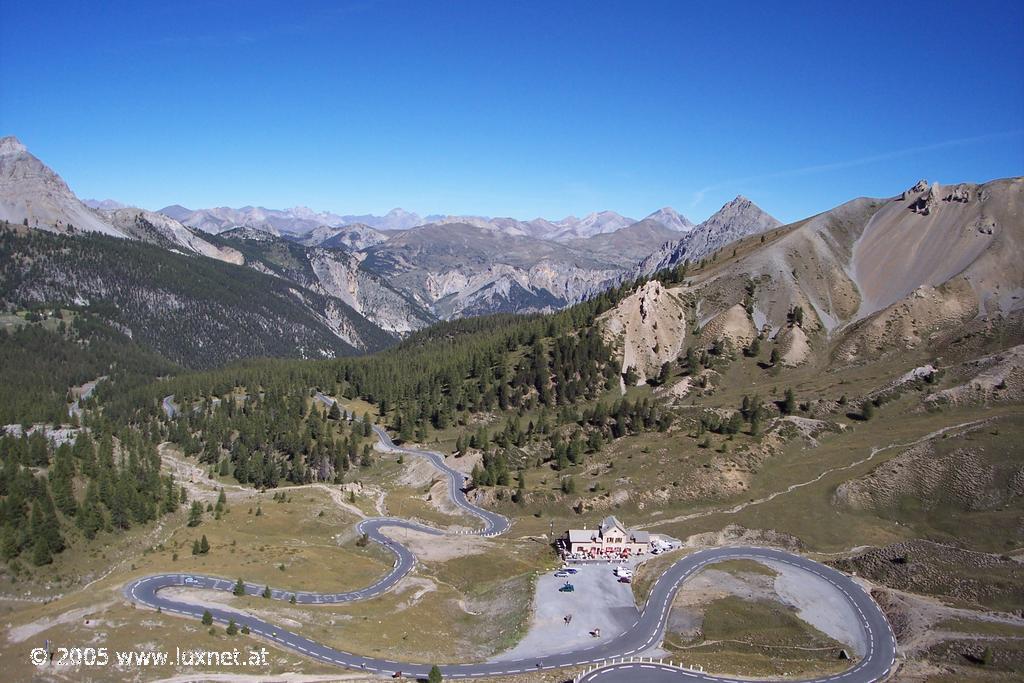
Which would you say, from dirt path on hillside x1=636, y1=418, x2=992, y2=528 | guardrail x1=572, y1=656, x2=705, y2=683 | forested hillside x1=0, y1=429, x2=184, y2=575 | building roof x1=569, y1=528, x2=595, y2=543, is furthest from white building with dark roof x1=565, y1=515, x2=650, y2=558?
forested hillside x1=0, y1=429, x2=184, y2=575

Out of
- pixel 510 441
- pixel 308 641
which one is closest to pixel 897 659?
pixel 308 641

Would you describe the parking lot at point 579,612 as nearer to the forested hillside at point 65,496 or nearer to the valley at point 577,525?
the valley at point 577,525

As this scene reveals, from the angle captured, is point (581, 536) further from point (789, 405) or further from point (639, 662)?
point (789, 405)

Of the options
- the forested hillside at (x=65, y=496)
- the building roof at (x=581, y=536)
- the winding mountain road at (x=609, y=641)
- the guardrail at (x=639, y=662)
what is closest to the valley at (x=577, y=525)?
the winding mountain road at (x=609, y=641)

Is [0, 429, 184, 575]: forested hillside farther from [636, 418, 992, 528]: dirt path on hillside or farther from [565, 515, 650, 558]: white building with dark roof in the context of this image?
[636, 418, 992, 528]: dirt path on hillside

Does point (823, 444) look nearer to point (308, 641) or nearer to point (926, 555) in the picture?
point (926, 555)
